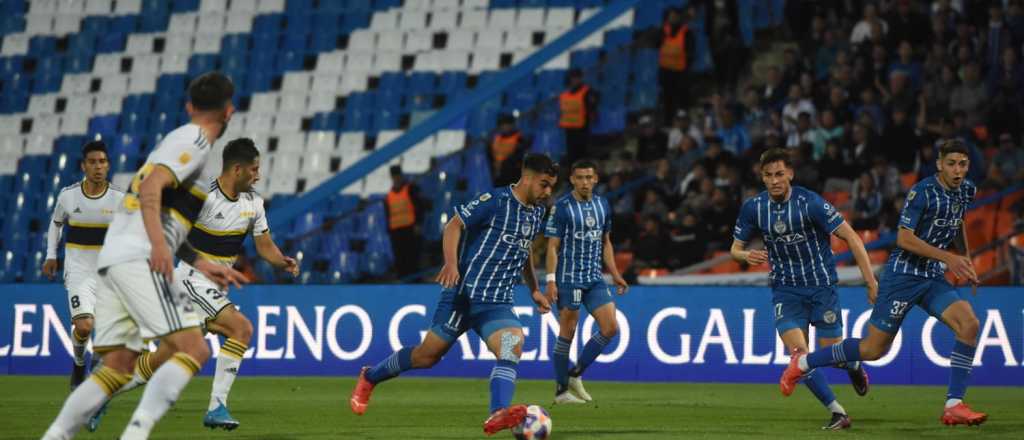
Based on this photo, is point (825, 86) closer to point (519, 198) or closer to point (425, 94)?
point (425, 94)

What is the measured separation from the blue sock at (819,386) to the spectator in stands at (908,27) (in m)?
10.1

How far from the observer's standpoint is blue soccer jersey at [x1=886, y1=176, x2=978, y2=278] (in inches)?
412

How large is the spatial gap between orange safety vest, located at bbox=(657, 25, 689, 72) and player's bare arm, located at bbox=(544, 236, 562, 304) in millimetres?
7619

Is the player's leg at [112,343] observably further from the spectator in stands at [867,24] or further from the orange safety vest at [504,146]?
the spectator in stands at [867,24]

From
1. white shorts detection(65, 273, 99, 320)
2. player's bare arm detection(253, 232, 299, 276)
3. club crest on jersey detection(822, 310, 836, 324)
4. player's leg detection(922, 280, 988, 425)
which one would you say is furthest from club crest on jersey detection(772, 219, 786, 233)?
white shorts detection(65, 273, 99, 320)

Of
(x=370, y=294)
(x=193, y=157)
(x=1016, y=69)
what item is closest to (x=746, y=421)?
(x=193, y=157)

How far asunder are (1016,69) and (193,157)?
552 inches

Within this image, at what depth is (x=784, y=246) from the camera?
36.1ft

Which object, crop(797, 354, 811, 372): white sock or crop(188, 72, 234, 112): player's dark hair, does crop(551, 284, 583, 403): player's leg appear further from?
crop(188, 72, 234, 112): player's dark hair

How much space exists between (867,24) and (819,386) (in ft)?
34.3

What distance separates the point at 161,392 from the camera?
7.05 meters

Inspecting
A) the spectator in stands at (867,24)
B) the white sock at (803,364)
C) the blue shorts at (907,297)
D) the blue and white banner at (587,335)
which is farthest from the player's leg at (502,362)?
the spectator in stands at (867,24)

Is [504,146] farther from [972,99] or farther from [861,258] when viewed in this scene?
[861,258]

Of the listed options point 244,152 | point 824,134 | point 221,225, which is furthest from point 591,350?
point 824,134
